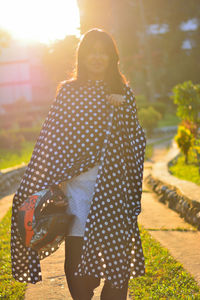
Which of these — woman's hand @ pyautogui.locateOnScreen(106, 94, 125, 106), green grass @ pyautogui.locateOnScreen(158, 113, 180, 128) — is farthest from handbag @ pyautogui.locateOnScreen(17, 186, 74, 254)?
green grass @ pyautogui.locateOnScreen(158, 113, 180, 128)

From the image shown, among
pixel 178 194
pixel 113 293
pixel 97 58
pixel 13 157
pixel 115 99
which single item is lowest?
pixel 13 157

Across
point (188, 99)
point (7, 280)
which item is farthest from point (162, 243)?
point (188, 99)

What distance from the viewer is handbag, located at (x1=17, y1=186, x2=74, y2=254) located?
2.49 meters

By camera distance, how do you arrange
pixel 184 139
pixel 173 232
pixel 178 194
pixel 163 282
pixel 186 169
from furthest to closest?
pixel 184 139
pixel 186 169
pixel 178 194
pixel 173 232
pixel 163 282

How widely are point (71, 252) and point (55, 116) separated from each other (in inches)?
30.9

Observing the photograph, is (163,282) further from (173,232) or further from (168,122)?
(168,122)

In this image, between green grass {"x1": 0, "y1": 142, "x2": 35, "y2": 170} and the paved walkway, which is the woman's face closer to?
the paved walkway

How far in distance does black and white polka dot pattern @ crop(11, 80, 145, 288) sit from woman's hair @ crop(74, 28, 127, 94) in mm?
56

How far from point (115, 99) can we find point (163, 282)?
1.87 meters

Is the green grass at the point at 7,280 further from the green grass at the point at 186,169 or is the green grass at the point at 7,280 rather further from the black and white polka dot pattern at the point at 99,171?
the green grass at the point at 186,169

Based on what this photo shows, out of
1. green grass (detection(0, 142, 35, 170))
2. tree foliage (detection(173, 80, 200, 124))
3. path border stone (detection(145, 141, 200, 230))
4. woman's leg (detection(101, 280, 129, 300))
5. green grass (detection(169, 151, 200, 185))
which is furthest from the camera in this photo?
green grass (detection(0, 142, 35, 170))

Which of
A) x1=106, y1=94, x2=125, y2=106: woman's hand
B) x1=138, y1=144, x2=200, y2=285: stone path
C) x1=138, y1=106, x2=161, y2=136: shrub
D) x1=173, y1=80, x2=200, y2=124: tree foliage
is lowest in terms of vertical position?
x1=138, y1=106, x2=161, y2=136: shrub

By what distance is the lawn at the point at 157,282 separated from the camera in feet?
12.0

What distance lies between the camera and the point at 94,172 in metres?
2.64
